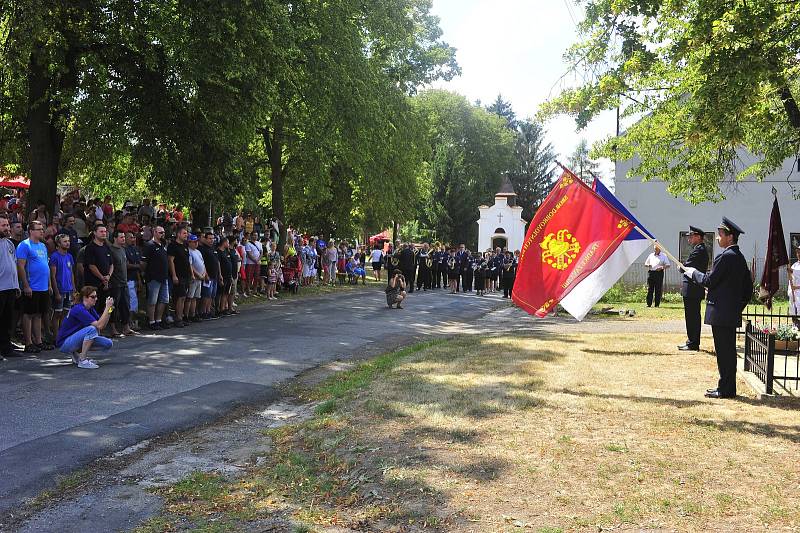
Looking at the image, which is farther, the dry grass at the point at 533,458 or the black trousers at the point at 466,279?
the black trousers at the point at 466,279

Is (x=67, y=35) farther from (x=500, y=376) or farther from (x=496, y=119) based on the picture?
(x=496, y=119)

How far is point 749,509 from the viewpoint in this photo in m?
5.02

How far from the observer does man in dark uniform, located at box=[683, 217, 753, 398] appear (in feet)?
29.0

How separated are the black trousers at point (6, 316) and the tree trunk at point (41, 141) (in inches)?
307

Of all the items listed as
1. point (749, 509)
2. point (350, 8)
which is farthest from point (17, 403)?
point (350, 8)

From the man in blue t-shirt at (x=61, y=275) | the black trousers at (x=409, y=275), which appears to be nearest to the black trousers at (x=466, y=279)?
the black trousers at (x=409, y=275)

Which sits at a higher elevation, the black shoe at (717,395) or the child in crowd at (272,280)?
the child in crowd at (272,280)

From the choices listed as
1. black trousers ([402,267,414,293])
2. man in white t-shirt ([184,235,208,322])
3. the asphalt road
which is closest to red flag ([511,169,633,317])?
the asphalt road

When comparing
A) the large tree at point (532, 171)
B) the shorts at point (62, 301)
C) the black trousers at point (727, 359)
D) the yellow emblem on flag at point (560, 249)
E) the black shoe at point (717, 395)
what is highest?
the large tree at point (532, 171)

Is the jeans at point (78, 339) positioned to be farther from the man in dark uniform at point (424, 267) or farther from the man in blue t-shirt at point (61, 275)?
the man in dark uniform at point (424, 267)

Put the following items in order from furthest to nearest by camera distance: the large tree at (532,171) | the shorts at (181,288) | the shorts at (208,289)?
the large tree at (532,171), the shorts at (208,289), the shorts at (181,288)

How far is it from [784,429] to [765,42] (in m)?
6.03

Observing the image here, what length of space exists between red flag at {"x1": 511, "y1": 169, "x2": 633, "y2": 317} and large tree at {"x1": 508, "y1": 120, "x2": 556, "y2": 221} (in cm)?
7298

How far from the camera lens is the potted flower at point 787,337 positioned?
11.6m
